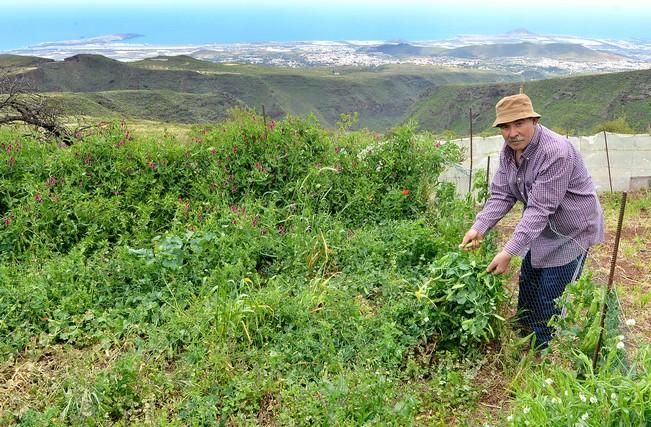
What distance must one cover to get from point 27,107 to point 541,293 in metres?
8.43

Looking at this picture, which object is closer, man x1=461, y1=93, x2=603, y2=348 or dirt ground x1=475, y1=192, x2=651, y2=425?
man x1=461, y1=93, x2=603, y2=348

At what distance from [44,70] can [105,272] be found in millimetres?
103945

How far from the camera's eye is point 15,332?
136 inches

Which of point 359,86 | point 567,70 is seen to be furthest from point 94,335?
point 567,70

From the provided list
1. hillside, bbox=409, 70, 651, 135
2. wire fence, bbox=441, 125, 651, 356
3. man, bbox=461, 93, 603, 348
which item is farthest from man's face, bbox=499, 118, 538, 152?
hillside, bbox=409, 70, 651, 135

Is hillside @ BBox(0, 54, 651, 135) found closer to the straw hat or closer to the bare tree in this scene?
the bare tree

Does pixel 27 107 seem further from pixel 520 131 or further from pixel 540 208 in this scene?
pixel 540 208

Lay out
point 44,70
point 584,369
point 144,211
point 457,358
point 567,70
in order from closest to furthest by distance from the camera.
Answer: point 584,369, point 457,358, point 144,211, point 44,70, point 567,70

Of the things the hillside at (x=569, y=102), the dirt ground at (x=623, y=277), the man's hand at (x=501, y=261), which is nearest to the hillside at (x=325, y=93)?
the hillside at (x=569, y=102)

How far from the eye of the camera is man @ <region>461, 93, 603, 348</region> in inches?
115

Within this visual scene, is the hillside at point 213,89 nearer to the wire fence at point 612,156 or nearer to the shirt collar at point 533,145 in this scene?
the wire fence at point 612,156

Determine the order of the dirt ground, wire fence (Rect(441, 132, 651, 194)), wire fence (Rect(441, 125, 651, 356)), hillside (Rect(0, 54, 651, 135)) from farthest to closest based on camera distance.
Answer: hillside (Rect(0, 54, 651, 135))
wire fence (Rect(441, 132, 651, 194))
wire fence (Rect(441, 125, 651, 356))
the dirt ground

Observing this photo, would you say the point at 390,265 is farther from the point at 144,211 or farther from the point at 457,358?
the point at 144,211

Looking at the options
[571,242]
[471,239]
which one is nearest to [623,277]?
[571,242]
